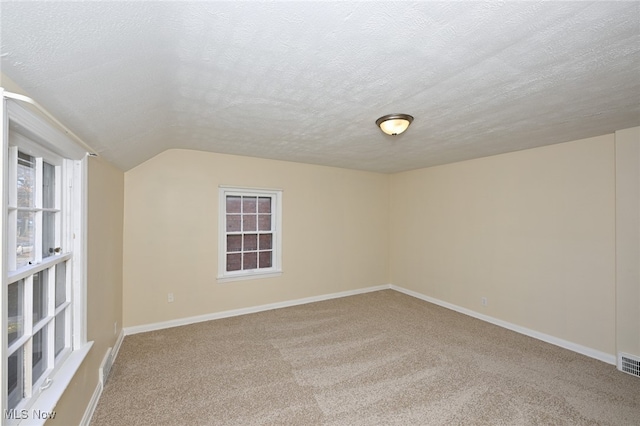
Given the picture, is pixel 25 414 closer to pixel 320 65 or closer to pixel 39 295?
pixel 39 295

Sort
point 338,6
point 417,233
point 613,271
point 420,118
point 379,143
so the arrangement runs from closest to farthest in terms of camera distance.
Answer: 1. point 338,6
2. point 420,118
3. point 613,271
4. point 379,143
5. point 417,233

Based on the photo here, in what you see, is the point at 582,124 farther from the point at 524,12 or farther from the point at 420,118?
the point at 524,12

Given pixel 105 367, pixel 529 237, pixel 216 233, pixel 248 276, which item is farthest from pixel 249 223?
pixel 529 237

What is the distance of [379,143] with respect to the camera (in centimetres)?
349

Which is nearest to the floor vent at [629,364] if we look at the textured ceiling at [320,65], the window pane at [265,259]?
the textured ceiling at [320,65]

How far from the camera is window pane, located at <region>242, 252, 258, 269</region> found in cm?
448

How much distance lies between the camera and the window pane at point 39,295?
64.0 inches

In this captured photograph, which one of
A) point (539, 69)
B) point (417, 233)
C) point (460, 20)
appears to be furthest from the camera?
point (417, 233)

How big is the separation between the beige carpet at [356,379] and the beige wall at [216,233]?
0.52 meters

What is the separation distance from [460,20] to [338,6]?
1.82ft

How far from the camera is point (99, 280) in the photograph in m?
2.50

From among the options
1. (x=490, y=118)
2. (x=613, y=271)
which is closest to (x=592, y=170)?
(x=613, y=271)

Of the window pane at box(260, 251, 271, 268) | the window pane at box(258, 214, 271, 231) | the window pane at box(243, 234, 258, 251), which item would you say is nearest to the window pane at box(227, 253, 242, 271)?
the window pane at box(243, 234, 258, 251)

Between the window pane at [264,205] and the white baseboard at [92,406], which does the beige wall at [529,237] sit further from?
the white baseboard at [92,406]
